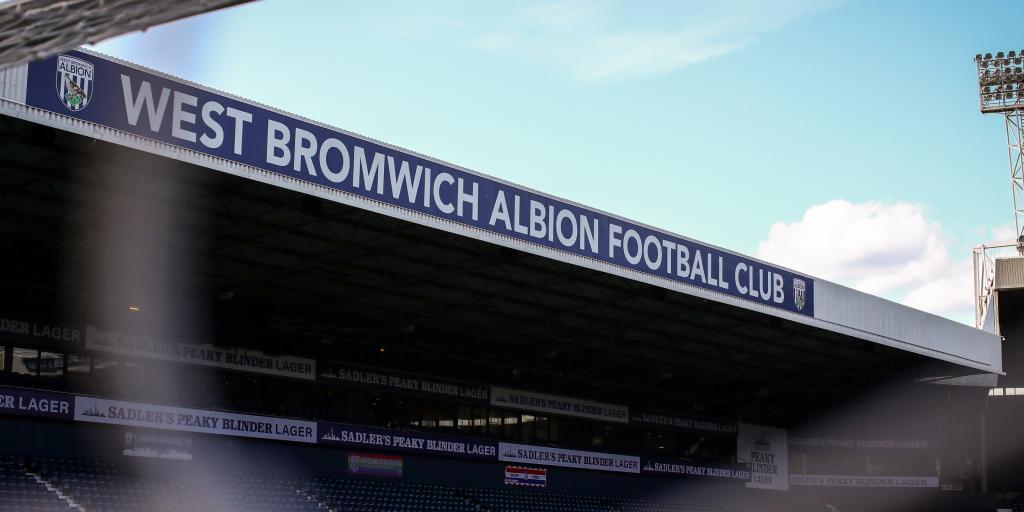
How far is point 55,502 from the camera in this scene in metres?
28.9

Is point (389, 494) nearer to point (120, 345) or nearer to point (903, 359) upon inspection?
point (120, 345)

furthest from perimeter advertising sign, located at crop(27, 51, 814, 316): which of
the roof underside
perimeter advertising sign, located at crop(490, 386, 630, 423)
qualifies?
perimeter advertising sign, located at crop(490, 386, 630, 423)

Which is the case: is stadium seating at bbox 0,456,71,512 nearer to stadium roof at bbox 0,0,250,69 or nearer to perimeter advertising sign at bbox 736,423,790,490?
stadium roof at bbox 0,0,250,69

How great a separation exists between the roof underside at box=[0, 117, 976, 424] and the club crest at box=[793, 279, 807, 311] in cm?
86

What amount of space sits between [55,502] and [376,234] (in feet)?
34.1

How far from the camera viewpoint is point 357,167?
24562 mm

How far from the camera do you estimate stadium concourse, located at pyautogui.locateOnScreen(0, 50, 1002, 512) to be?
2347cm

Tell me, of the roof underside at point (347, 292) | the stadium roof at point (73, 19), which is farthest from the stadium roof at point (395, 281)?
the stadium roof at point (73, 19)

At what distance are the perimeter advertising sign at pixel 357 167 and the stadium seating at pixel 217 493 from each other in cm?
1170

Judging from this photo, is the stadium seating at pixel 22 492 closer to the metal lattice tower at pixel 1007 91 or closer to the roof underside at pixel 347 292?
the roof underside at pixel 347 292

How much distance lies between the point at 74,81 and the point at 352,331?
17167 millimetres

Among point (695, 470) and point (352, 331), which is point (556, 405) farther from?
point (352, 331)

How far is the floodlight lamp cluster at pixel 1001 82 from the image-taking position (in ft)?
175

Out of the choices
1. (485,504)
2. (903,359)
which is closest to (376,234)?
(485,504)
